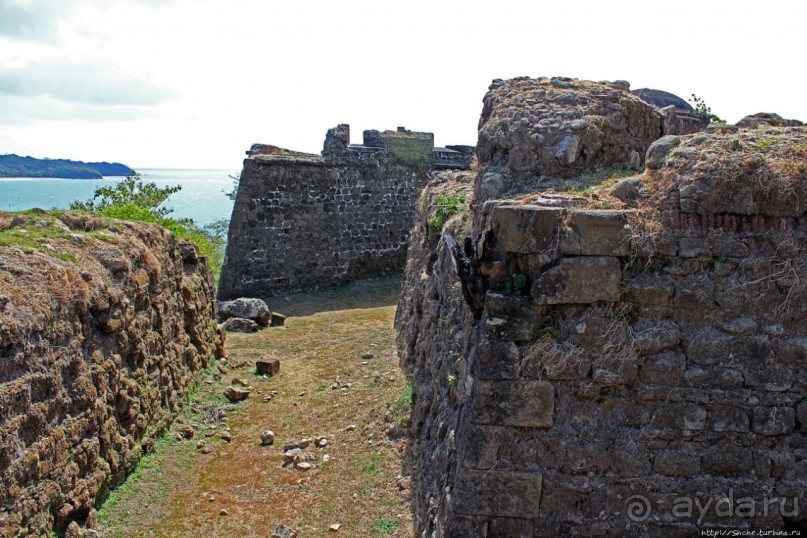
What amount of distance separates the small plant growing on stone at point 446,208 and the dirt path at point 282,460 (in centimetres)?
229

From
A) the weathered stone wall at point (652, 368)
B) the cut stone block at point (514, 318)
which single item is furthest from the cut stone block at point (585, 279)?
the cut stone block at point (514, 318)

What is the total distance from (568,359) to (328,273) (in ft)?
48.9

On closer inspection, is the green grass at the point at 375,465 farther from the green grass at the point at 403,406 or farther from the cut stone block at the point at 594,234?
the cut stone block at the point at 594,234

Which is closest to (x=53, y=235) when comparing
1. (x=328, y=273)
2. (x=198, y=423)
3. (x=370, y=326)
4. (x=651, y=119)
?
(x=198, y=423)

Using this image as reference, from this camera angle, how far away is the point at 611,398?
4070 millimetres

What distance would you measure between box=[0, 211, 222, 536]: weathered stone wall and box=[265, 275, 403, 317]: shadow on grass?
721 centimetres

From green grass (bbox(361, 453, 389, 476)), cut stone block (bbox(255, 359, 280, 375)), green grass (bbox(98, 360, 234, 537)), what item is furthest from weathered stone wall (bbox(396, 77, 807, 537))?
cut stone block (bbox(255, 359, 280, 375))

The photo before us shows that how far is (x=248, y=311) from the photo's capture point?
46.2 ft

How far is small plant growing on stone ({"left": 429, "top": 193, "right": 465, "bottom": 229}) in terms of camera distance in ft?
29.4

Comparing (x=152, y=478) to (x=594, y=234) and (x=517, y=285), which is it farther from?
(x=594, y=234)

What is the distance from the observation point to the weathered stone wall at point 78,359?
486cm

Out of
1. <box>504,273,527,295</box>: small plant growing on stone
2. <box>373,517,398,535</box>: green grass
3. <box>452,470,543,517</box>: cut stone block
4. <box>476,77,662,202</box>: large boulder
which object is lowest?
<box>373,517,398,535</box>: green grass

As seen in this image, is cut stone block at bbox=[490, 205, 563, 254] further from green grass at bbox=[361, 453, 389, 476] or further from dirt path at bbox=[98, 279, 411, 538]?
green grass at bbox=[361, 453, 389, 476]

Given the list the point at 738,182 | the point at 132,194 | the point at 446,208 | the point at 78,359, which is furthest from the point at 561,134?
the point at 132,194
